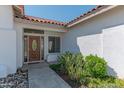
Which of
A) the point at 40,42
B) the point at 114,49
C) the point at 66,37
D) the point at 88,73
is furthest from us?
the point at 66,37

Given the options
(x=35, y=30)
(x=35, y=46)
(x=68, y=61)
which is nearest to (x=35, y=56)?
(x=35, y=46)

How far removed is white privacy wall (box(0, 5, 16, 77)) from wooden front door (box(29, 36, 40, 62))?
14.5ft

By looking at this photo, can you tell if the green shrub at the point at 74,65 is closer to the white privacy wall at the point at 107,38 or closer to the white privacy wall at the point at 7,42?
the white privacy wall at the point at 107,38

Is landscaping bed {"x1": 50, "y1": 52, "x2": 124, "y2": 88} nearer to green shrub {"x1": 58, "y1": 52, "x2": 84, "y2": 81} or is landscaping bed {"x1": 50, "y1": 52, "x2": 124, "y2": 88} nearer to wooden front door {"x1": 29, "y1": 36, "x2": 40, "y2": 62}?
green shrub {"x1": 58, "y1": 52, "x2": 84, "y2": 81}

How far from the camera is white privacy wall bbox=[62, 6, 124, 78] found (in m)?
7.91

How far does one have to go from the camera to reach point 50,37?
1495cm

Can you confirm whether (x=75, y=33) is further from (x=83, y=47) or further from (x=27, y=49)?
(x=27, y=49)

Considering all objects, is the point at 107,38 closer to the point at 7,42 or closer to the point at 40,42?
the point at 7,42

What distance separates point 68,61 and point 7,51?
355 centimetres

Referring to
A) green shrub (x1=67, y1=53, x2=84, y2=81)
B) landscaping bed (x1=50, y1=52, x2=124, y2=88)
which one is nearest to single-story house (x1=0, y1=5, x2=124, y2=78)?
landscaping bed (x1=50, y1=52, x2=124, y2=88)

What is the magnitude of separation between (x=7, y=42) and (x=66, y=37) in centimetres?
710

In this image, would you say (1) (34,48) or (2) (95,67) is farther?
(1) (34,48)

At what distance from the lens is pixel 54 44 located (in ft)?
50.0

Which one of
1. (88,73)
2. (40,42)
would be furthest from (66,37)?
(88,73)
